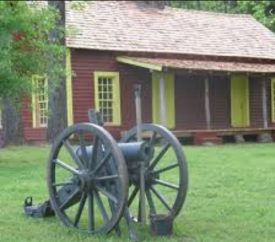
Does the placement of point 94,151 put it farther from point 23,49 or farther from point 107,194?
point 23,49

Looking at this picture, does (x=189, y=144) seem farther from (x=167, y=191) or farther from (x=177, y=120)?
(x=167, y=191)

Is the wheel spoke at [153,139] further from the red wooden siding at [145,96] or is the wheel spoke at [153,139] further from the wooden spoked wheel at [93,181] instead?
the red wooden siding at [145,96]

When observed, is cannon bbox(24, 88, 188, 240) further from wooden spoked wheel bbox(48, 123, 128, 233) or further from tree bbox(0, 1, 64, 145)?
tree bbox(0, 1, 64, 145)

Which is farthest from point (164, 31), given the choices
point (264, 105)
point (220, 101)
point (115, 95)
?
point (264, 105)

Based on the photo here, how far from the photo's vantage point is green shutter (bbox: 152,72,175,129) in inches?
1033

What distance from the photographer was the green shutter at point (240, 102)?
29.0 metres

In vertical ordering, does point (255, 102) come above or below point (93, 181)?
above

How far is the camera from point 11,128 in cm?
2209

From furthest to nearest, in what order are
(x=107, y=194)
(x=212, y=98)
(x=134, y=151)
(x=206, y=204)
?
(x=212, y=98), (x=206, y=204), (x=134, y=151), (x=107, y=194)

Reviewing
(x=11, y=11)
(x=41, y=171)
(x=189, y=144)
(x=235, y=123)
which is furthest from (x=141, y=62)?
(x=41, y=171)

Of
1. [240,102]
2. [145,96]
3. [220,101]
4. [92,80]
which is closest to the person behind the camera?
[92,80]

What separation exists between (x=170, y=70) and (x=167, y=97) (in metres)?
2.63

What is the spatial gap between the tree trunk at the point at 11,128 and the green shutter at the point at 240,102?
393 inches

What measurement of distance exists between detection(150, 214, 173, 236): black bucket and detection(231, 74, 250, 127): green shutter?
72.3ft
